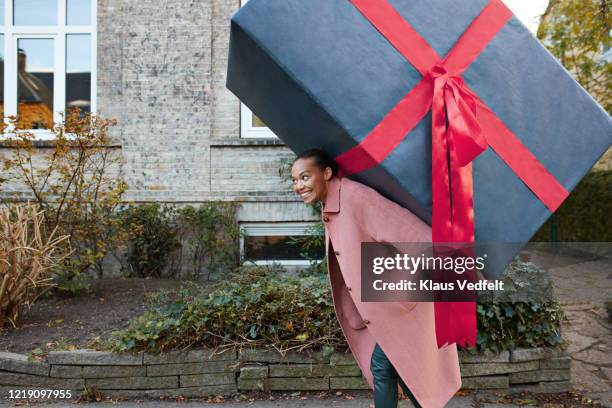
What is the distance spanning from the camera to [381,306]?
91.0 inches

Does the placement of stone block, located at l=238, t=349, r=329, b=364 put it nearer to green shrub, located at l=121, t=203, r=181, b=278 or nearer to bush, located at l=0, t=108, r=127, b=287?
bush, located at l=0, t=108, r=127, b=287

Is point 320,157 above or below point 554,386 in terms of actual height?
above

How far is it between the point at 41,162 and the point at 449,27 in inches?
273

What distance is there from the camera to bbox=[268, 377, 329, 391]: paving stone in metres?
3.76

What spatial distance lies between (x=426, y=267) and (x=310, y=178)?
0.64 metres

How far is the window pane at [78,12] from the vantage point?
7750 mm

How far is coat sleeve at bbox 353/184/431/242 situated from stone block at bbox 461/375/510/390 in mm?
2078

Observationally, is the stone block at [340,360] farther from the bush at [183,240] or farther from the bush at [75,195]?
the bush at [183,240]

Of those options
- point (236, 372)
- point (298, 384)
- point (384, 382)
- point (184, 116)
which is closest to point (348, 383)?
point (298, 384)

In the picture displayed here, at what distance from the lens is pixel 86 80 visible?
7.77 meters

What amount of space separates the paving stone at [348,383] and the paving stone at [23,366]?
207cm

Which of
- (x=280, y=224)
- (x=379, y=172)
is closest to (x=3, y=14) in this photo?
(x=280, y=224)

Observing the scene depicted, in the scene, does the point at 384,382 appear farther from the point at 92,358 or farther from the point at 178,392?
the point at 92,358

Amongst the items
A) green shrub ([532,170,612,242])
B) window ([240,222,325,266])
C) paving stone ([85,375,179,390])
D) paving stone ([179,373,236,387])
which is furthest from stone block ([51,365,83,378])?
green shrub ([532,170,612,242])
